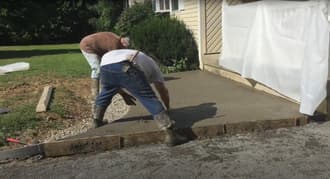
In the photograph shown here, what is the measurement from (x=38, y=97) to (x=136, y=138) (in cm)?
420

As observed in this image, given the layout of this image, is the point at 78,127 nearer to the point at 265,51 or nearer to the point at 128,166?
the point at 128,166

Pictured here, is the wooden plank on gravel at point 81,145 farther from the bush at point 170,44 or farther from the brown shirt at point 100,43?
the bush at point 170,44

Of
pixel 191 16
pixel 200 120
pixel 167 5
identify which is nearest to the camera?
pixel 200 120

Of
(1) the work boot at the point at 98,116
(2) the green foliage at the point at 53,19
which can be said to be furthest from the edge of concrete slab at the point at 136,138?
(2) the green foliage at the point at 53,19

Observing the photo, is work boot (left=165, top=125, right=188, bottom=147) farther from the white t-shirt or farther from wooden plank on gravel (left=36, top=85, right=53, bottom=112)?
wooden plank on gravel (left=36, top=85, right=53, bottom=112)

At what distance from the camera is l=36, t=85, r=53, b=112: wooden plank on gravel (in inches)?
352

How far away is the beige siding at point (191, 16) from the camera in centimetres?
1475

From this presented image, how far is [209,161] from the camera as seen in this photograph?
20.2 ft

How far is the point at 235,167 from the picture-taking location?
19.3 feet

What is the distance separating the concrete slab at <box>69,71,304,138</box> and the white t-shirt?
670 millimetres

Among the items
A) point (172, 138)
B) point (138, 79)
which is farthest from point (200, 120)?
point (138, 79)

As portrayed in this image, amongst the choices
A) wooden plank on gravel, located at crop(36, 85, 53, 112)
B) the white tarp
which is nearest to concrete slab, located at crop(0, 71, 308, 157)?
the white tarp

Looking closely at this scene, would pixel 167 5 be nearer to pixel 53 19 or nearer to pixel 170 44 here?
pixel 170 44

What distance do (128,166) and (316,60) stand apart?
10.5 feet
